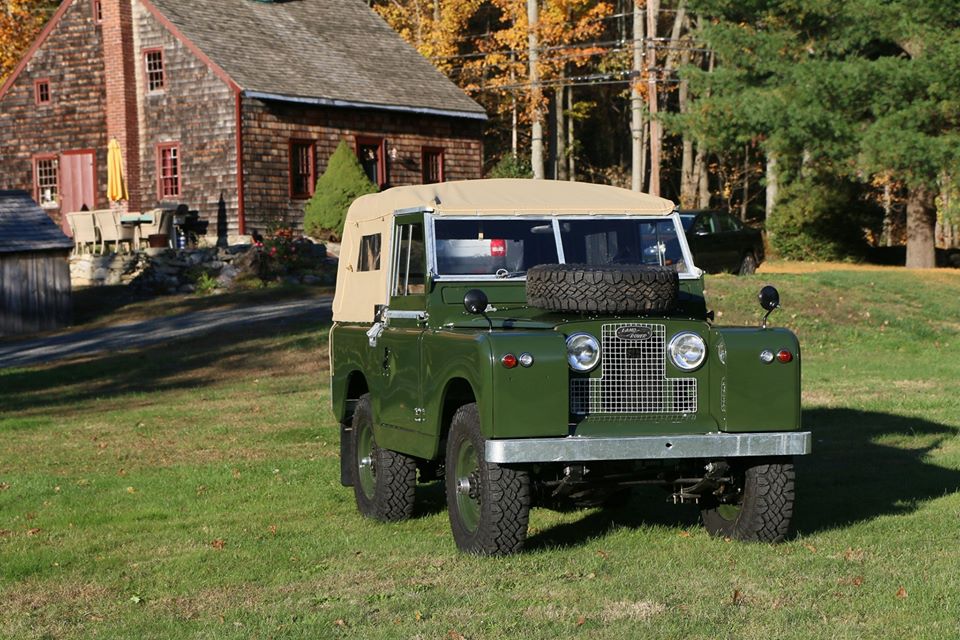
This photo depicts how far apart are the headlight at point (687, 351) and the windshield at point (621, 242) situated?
4.76ft

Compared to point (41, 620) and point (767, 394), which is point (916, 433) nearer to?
point (767, 394)

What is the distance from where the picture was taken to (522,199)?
10.4 meters

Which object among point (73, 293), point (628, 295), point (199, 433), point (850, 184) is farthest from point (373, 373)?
point (850, 184)

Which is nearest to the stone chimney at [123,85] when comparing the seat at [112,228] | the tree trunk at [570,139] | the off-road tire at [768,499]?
the seat at [112,228]

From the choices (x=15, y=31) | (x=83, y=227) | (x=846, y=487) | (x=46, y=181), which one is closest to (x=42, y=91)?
(x=46, y=181)

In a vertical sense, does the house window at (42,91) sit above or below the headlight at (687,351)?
above

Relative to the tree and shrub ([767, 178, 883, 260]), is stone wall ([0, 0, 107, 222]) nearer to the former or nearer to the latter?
the tree

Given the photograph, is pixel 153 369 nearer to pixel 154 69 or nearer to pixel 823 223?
pixel 154 69

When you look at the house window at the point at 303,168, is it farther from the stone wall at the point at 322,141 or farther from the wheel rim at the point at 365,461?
the wheel rim at the point at 365,461

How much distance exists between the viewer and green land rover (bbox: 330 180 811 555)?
27.7 ft

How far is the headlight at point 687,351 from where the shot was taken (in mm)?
8766

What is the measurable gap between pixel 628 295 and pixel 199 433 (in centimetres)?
866

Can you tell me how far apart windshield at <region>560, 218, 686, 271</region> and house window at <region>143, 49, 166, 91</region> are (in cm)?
3133

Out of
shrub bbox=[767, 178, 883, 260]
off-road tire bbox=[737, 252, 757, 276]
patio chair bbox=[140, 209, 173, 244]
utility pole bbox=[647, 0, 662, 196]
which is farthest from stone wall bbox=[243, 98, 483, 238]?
off-road tire bbox=[737, 252, 757, 276]
